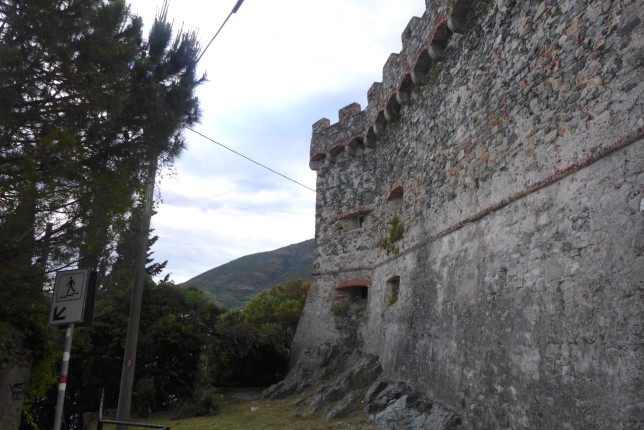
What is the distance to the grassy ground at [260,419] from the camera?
7.45m

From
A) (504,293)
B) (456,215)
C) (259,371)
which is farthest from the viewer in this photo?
(259,371)

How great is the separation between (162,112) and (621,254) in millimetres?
4609

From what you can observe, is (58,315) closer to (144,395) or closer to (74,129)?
(74,129)

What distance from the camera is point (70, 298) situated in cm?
401

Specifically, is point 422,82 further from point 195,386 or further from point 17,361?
point 195,386

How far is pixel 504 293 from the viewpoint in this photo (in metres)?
5.45

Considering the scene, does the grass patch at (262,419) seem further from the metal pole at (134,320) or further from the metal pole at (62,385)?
the metal pole at (62,385)

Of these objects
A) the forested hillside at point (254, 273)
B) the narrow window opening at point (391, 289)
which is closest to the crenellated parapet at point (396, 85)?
the narrow window opening at point (391, 289)

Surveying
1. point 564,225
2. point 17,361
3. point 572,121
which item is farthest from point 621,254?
point 17,361

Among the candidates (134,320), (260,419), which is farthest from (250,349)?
(134,320)

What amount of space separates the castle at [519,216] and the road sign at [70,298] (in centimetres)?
435

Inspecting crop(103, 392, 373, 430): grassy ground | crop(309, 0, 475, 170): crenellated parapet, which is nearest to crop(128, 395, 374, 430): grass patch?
crop(103, 392, 373, 430): grassy ground

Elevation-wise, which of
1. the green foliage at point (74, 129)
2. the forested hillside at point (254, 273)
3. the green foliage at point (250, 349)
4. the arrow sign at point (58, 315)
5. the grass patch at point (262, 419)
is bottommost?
the grass patch at point (262, 419)

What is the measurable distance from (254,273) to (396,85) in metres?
42.6
